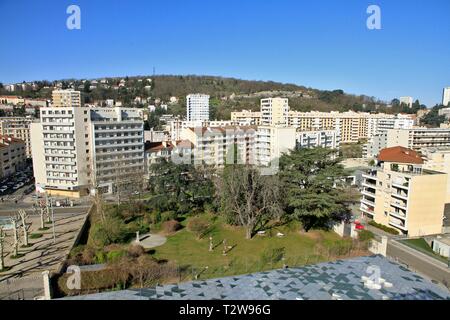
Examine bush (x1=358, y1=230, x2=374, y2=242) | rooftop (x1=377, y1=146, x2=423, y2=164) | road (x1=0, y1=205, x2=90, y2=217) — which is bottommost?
road (x1=0, y1=205, x2=90, y2=217)

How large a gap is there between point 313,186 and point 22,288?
616 centimetres

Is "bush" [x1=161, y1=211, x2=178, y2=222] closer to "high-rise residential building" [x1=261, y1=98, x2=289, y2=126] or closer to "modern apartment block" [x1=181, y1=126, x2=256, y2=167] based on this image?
"modern apartment block" [x1=181, y1=126, x2=256, y2=167]

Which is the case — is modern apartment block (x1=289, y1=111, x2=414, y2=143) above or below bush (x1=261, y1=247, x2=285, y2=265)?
above

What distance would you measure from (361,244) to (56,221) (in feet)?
27.1

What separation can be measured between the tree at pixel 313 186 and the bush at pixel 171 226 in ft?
9.56

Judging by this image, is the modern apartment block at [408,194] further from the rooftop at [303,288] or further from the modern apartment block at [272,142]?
the rooftop at [303,288]

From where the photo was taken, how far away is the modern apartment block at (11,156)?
48.8ft

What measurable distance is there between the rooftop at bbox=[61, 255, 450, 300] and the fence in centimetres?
340

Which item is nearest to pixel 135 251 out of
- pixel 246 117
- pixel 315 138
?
pixel 315 138

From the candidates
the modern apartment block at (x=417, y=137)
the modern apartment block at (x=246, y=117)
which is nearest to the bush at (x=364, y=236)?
the modern apartment block at (x=417, y=137)

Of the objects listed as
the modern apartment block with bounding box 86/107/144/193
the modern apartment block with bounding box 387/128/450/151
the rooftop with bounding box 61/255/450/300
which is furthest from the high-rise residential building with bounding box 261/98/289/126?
the rooftop with bounding box 61/255/450/300

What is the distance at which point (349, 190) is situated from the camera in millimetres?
13492

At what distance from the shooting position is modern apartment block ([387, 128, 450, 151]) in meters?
17.4
